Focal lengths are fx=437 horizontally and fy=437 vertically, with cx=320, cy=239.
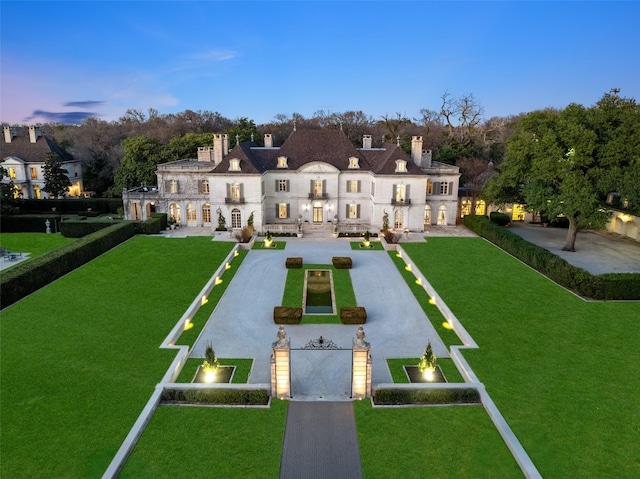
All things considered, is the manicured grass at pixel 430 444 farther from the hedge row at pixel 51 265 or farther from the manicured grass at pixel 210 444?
the hedge row at pixel 51 265

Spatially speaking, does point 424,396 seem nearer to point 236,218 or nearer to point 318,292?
point 318,292

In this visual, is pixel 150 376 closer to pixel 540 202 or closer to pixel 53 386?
pixel 53 386

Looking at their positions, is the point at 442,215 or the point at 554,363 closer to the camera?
the point at 554,363

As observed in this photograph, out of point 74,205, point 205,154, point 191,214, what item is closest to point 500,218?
point 205,154

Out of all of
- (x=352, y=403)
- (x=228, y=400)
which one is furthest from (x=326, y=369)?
(x=228, y=400)

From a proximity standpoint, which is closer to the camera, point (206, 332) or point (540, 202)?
point (206, 332)

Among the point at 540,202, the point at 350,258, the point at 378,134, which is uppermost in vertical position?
the point at 378,134
